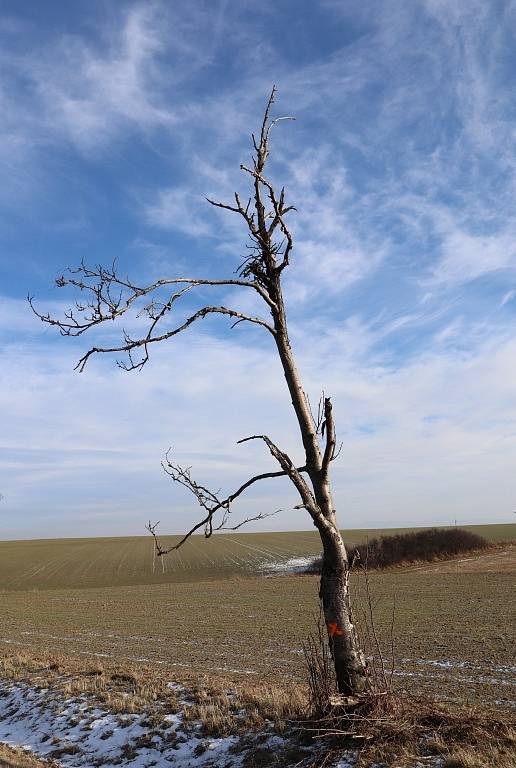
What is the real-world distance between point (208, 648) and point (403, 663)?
7.06 metres

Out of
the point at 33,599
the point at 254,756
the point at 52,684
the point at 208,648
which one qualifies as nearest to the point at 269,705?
the point at 254,756

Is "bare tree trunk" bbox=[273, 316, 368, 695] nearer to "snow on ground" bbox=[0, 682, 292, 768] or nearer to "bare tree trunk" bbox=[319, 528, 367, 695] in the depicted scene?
"bare tree trunk" bbox=[319, 528, 367, 695]

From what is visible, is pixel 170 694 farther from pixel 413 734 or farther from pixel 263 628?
pixel 263 628

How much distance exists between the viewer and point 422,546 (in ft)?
198

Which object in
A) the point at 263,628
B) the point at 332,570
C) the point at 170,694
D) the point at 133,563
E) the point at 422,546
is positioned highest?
the point at 133,563

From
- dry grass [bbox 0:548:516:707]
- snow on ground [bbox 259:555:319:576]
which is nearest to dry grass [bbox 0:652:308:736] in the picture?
dry grass [bbox 0:548:516:707]

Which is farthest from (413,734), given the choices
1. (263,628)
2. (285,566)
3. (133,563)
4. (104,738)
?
(133,563)

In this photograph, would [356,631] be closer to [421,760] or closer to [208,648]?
[421,760]

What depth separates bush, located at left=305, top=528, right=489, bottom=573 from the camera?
191 ft

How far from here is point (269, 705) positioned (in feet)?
25.2

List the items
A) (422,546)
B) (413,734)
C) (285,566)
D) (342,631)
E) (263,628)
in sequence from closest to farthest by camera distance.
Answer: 1. (413,734)
2. (342,631)
3. (263,628)
4. (422,546)
5. (285,566)

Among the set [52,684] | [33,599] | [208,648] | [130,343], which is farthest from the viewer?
[33,599]

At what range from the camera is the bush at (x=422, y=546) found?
58188mm

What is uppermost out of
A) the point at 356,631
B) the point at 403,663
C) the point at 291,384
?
the point at 291,384
